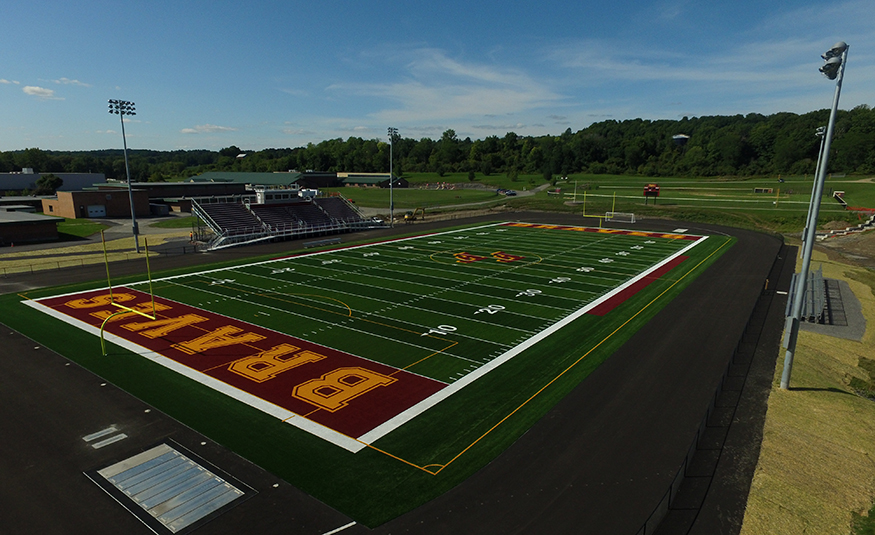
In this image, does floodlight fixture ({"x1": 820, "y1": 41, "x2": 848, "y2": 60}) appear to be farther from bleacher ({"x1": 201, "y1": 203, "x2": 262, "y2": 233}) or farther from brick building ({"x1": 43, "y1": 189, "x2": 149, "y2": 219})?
brick building ({"x1": 43, "y1": 189, "x2": 149, "y2": 219})

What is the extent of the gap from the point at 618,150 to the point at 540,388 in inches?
6186

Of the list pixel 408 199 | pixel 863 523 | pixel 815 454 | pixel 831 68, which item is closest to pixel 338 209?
pixel 408 199

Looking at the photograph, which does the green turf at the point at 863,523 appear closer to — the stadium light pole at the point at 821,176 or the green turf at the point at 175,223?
the stadium light pole at the point at 821,176

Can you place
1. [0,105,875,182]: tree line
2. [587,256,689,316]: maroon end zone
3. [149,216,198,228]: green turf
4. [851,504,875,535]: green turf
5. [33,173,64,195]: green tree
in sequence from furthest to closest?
[0,105,875,182]: tree line < [33,173,64,195]: green tree < [149,216,198,228]: green turf < [587,256,689,316]: maroon end zone < [851,504,875,535]: green turf

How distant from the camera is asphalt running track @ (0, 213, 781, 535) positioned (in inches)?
403

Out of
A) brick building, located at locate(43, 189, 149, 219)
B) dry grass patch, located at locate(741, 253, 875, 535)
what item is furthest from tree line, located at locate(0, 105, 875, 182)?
dry grass patch, located at locate(741, 253, 875, 535)

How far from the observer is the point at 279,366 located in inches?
711

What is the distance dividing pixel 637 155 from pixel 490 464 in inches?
6014

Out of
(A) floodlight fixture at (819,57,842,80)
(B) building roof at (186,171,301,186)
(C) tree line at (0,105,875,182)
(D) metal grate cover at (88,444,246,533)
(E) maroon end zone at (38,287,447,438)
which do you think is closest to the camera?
(D) metal grate cover at (88,444,246,533)

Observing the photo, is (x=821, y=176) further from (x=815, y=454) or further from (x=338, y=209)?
(x=338, y=209)

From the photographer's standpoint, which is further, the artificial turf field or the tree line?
the tree line

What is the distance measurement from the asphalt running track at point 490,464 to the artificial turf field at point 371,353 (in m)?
0.55

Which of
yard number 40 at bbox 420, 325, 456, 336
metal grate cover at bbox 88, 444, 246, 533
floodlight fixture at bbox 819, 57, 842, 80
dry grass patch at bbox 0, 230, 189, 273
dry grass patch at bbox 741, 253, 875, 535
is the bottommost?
metal grate cover at bbox 88, 444, 246, 533

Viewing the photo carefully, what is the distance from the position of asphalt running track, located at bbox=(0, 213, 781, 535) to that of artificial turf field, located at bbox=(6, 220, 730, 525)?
554 mm
